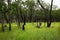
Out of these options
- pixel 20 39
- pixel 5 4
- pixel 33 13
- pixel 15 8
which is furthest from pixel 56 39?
pixel 33 13

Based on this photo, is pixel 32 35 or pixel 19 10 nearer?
pixel 32 35

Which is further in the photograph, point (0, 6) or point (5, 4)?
point (5, 4)

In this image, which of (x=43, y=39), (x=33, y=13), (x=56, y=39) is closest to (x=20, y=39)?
(x=43, y=39)

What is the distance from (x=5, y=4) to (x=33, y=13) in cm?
3042

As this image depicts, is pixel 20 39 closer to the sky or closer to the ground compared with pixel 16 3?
closer to the ground

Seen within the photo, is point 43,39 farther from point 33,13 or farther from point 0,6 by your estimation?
point 33,13

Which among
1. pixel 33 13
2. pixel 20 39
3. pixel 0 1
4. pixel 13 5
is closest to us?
pixel 20 39

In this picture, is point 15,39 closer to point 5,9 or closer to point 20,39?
point 20,39

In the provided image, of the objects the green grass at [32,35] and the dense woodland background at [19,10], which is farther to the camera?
the dense woodland background at [19,10]

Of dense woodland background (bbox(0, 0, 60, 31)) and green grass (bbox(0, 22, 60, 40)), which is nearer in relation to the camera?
green grass (bbox(0, 22, 60, 40))

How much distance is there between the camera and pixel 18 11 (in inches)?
1092

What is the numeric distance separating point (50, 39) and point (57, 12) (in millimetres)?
45611

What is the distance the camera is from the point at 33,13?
2125 inches

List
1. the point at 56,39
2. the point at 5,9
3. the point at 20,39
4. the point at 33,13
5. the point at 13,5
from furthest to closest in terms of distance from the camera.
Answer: the point at 33,13 < the point at 13,5 < the point at 5,9 < the point at 20,39 < the point at 56,39
